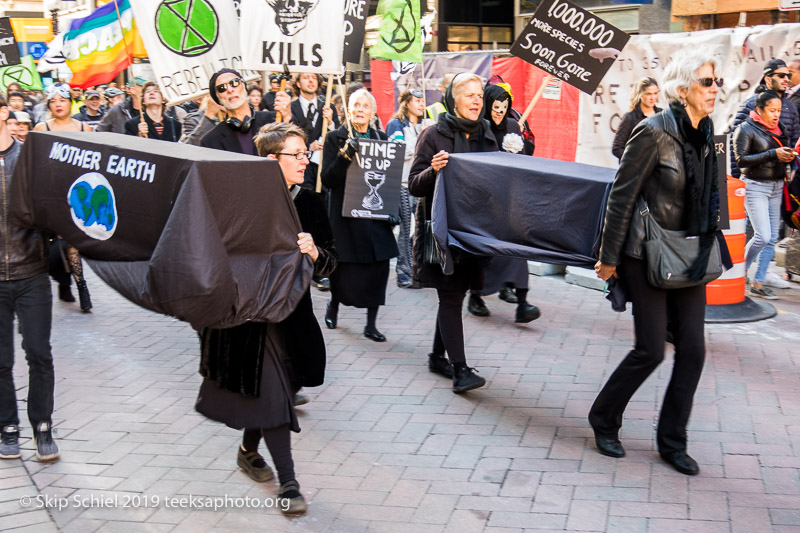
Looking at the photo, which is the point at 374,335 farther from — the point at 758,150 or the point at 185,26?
the point at 758,150

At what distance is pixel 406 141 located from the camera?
9023 mm

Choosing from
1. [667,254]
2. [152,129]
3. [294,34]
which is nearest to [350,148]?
[294,34]

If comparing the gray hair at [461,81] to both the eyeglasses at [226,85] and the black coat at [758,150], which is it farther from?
the black coat at [758,150]

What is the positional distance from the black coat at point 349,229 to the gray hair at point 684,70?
2.98 metres

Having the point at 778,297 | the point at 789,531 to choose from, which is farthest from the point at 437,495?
the point at 778,297

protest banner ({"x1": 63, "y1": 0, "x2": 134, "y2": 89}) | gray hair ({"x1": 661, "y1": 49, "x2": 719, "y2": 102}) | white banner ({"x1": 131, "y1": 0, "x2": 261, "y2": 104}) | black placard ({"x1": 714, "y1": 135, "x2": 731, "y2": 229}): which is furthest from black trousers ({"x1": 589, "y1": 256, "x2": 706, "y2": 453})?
protest banner ({"x1": 63, "y1": 0, "x2": 134, "y2": 89})

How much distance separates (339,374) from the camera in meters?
6.20

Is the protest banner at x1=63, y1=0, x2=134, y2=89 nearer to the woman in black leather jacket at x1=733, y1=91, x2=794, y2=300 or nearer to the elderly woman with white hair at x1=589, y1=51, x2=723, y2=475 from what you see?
the woman in black leather jacket at x1=733, y1=91, x2=794, y2=300

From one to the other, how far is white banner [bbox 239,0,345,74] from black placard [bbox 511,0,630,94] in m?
1.50

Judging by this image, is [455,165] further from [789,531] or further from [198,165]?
[789,531]

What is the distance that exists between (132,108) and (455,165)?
695cm

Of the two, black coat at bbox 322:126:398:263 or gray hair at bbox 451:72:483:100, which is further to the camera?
black coat at bbox 322:126:398:263

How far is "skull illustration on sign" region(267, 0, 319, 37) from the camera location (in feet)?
24.2

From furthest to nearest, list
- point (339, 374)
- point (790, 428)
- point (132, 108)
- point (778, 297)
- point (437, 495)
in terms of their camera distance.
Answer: point (132, 108) < point (778, 297) < point (339, 374) < point (790, 428) < point (437, 495)
